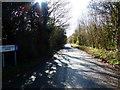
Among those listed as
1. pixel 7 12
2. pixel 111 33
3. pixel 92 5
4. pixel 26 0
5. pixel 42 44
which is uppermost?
pixel 92 5

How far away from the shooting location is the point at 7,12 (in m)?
10.2

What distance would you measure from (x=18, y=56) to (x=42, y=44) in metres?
5.45

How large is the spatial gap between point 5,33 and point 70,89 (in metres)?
7.24

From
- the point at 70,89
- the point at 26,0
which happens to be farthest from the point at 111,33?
the point at 70,89

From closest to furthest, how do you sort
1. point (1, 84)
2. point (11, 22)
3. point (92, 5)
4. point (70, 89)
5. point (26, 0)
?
1. point (70, 89)
2. point (1, 84)
3. point (11, 22)
4. point (26, 0)
5. point (92, 5)

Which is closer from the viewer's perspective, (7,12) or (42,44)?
(7,12)

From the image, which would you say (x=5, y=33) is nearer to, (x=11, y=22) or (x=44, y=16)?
(x=11, y=22)

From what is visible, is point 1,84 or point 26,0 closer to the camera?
point 1,84

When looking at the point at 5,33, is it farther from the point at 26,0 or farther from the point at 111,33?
the point at 111,33

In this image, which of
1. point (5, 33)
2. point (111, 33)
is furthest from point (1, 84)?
point (111, 33)

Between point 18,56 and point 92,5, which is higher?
point 92,5

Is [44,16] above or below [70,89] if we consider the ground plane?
above

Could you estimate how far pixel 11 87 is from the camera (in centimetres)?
627

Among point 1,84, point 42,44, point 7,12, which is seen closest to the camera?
point 1,84
